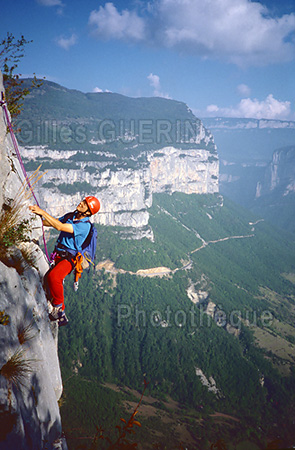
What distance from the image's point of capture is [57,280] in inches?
238

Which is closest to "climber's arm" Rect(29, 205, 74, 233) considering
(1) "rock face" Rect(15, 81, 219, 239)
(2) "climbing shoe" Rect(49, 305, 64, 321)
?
(2) "climbing shoe" Rect(49, 305, 64, 321)

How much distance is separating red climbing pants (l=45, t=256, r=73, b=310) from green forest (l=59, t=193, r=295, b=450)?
17.0m

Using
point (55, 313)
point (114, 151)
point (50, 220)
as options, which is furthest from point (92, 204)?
point (114, 151)

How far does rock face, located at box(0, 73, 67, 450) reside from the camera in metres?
3.88

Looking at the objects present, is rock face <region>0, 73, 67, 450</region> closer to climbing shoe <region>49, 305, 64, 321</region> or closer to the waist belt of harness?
climbing shoe <region>49, 305, 64, 321</region>

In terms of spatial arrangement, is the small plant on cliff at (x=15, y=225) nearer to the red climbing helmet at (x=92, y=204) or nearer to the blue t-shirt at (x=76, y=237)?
the blue t-shirt at (x=76, y=237)

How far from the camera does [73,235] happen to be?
20.6ft

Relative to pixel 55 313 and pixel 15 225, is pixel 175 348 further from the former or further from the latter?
pixel 15 225

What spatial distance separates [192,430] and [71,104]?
4571 inches

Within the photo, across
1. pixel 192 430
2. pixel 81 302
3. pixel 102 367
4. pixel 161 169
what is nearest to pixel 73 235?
pixel 192 430

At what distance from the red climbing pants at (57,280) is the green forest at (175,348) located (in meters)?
17.0

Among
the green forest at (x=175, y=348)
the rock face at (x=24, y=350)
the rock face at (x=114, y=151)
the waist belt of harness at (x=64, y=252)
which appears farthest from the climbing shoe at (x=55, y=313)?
the rock face at (x=114, y=151)

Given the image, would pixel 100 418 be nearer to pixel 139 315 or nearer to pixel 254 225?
pixel 139 315

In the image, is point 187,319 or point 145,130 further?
point 145,130
